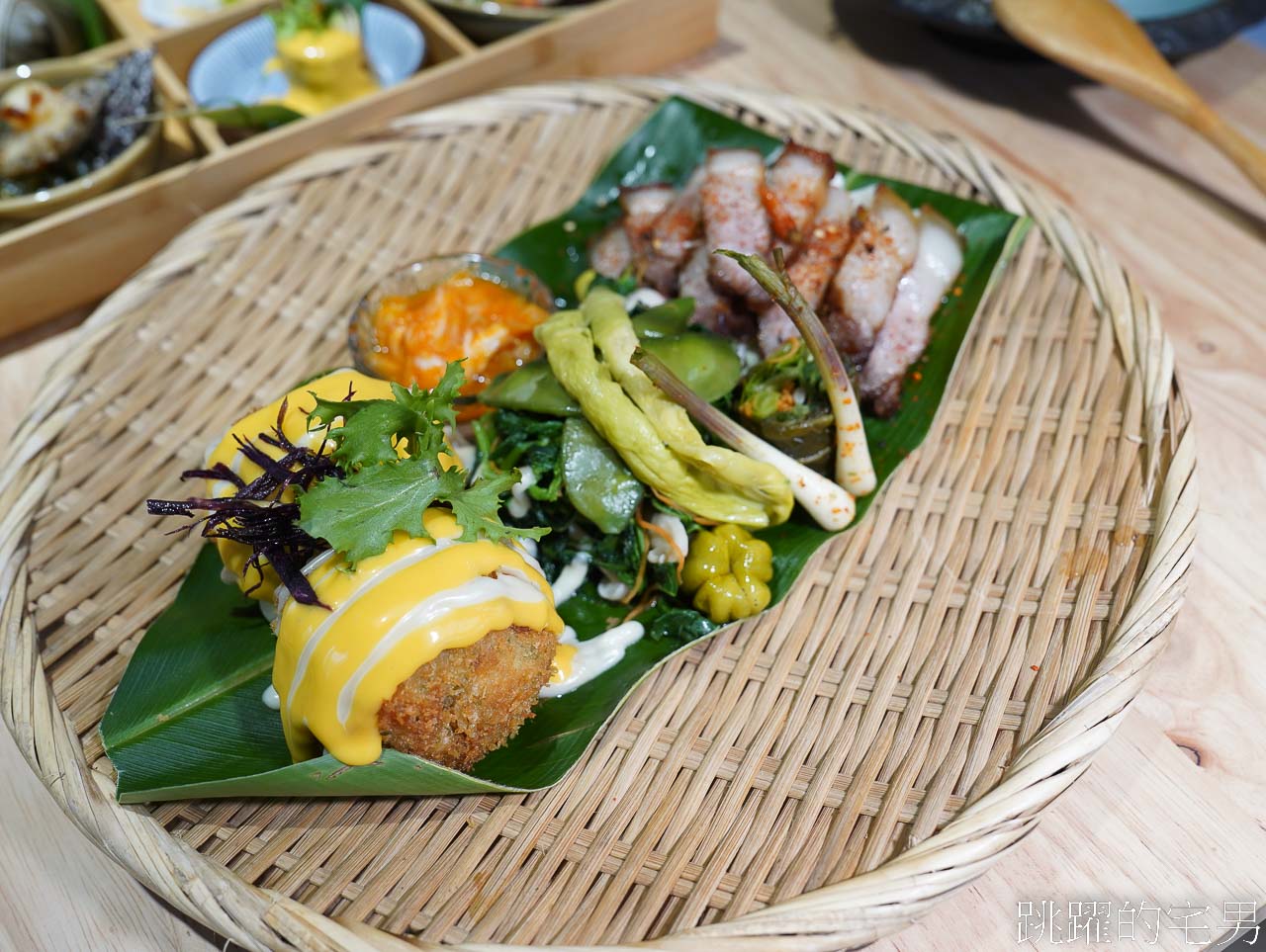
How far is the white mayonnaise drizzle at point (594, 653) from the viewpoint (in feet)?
8.11

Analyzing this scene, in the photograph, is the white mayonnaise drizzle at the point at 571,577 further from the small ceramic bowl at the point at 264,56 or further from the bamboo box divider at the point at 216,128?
the small ceramic bowl at the point at 264,56

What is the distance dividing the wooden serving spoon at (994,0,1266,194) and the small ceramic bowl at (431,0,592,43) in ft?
6.04

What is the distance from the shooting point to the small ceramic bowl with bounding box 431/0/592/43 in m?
4.27

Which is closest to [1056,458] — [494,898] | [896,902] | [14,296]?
[896,902]

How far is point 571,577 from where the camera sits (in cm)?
268

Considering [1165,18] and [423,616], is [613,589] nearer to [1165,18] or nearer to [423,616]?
[423,616]

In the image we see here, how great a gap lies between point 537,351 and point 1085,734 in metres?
1.79

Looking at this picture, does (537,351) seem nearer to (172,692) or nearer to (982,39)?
(172,692)

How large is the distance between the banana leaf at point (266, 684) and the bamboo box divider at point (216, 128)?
63.6 inches

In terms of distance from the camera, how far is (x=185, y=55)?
4453 mm

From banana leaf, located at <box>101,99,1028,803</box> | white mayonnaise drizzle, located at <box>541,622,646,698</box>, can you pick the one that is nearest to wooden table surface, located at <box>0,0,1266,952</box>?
banana leaf, located at <box>101,99,1028,803</box>

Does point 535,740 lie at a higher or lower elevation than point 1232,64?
lower

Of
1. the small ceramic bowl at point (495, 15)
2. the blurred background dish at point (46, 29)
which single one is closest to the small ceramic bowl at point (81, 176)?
the blurred background dish at point (46, 29)

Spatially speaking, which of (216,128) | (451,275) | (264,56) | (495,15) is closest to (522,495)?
(451,275)
